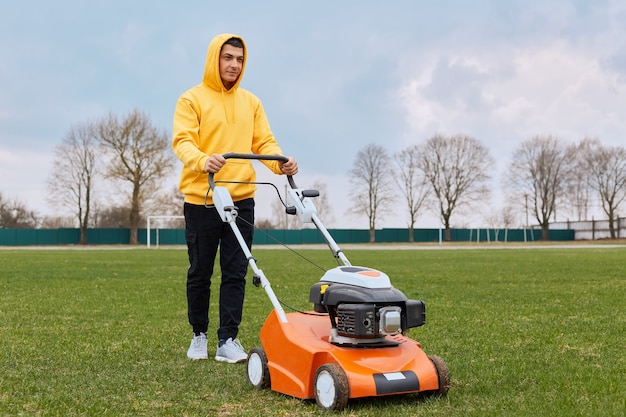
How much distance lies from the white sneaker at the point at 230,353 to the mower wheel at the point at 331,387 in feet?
4.59

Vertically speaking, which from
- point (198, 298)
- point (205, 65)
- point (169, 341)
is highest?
point (205, 65)

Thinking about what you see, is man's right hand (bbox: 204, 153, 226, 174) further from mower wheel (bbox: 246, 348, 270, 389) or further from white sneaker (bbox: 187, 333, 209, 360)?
white sneaker (bbox: 187, 333, 209, 360)

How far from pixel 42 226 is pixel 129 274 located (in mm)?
49803

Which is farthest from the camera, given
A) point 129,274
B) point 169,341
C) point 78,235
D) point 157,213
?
point 78,235

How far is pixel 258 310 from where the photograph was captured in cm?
847

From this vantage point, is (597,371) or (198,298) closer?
(597,371)

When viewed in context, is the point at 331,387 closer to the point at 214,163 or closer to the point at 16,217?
the point at 214,163

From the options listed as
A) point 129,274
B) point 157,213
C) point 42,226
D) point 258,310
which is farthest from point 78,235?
point 258,310

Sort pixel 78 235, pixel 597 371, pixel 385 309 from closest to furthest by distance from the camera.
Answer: pixel 385 309 → pixel 597 371 → pixel 78 235

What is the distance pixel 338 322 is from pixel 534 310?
512 centimetres

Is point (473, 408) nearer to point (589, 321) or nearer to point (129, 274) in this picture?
point (589, 321)

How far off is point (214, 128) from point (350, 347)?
6.79 feet

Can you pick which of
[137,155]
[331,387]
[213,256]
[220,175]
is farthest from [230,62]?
[137,155]

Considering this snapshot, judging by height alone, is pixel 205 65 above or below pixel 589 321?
above
